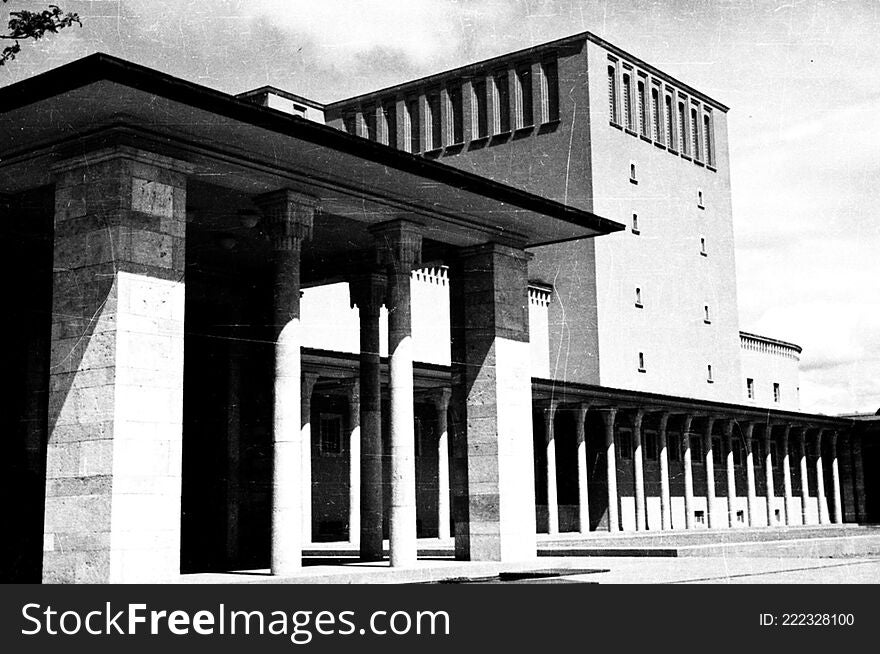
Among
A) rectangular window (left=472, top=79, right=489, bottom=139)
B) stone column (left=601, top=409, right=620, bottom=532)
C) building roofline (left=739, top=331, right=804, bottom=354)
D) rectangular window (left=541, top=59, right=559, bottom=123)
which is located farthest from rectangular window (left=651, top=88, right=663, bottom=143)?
stone column (left=601, top=409, right=620, bottom=532)

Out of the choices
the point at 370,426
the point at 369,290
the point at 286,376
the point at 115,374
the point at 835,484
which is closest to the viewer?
the point at 115,374

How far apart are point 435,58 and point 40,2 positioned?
240 inches

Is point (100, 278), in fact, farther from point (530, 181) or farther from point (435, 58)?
point (530, 181)

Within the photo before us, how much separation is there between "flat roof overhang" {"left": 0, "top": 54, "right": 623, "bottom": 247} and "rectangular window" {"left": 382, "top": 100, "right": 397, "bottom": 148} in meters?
34.5

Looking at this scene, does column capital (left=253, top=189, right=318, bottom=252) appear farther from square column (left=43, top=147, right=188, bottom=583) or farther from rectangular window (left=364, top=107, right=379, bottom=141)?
rectangular window (left=364, top=107, right=379, bottom=141)

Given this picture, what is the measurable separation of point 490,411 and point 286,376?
5185 millimetres

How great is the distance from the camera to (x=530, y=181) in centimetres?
5303

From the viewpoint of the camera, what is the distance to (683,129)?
58.2 metres

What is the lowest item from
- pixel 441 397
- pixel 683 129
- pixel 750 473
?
pixel 750 473

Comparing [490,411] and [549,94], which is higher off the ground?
[549,94]

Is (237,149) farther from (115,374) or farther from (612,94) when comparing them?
(612,94)

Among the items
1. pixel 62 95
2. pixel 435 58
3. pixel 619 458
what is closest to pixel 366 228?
pixel 435 58

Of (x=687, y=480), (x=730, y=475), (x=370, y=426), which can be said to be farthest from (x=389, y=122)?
(x=370, y=426)

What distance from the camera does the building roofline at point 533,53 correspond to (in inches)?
1967
